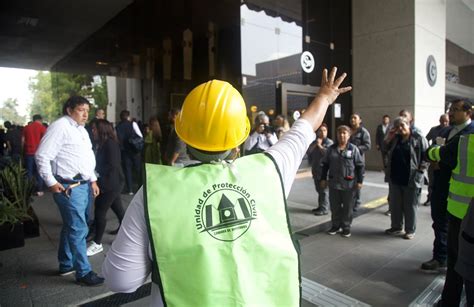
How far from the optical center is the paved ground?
3.12 metres

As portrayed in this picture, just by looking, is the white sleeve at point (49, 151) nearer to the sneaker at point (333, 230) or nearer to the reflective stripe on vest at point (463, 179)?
the reflective stripe on vest at point (463, 179)

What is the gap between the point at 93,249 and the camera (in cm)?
409

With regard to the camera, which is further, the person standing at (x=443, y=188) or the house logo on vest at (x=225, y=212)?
the person standing at (x=443, y=188)

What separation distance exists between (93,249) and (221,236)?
368 cm

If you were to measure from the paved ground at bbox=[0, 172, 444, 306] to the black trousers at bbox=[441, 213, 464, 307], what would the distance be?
42cm

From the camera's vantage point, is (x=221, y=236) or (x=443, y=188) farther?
(x=443, y=188)

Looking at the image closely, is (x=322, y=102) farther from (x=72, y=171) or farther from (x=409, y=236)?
(x=409, y=236)

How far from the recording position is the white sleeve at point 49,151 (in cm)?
297

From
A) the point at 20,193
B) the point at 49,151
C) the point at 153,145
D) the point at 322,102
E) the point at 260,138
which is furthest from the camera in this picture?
the point at 153,145

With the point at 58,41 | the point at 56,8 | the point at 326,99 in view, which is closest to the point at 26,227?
the point at 326,99

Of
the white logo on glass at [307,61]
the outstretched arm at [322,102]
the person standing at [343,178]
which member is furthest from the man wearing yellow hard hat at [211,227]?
the white logo on glass at [307,61]

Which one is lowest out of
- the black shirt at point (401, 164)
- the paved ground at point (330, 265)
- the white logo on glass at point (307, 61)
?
the paved ground at point (330, 265)

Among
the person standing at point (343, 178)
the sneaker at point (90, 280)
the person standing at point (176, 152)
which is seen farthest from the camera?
the person standing at point (176, 152)

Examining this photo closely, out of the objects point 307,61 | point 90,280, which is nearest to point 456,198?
point 90,280
